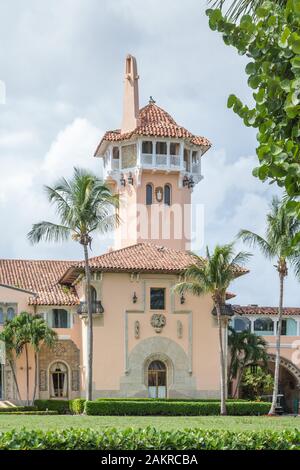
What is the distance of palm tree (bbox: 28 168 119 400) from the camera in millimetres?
43812

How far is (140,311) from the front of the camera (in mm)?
49562

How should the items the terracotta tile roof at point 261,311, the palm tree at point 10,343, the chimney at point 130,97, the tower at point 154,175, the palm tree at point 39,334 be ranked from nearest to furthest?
the palm tree at point 39,334
the palm tree at point 10,343
the terracotta tile roof at point 261,311
the tower at point 154,175
the chimney at point 130,97

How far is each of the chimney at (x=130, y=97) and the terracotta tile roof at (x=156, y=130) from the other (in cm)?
55

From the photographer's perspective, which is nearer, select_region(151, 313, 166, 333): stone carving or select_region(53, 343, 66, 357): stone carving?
select_region(151, 313, 166, 333): stone carving

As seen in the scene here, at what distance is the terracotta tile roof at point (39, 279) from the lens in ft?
172

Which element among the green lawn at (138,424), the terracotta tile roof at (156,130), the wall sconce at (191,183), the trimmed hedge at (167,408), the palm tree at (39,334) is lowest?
the trimmed hedge at (167,408)

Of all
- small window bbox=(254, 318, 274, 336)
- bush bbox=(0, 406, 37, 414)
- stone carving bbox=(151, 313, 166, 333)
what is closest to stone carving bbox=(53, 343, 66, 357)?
bush bbox=(0, 406, 37, 414)

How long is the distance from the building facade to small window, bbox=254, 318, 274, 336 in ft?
Result: 0.20

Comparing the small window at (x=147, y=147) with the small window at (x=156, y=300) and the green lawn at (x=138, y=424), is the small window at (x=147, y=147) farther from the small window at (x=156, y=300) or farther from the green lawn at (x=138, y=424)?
the green lawn at (x=138, y=424)

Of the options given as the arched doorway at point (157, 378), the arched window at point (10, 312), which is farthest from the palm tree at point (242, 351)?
the arched window at point (10, 312)

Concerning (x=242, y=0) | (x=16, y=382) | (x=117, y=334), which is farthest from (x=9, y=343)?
(x=242, y=0)

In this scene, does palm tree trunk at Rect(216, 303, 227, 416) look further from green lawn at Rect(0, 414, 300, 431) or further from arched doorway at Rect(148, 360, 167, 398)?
green lawn at Rect(0, 414, 300, 431)

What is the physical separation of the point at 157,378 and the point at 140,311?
12.2 ft

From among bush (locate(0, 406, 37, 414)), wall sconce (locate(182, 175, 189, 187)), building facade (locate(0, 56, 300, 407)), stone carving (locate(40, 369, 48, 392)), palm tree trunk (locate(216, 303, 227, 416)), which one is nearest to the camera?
palm tree trunk (locate(216, 303, 227, 416))
